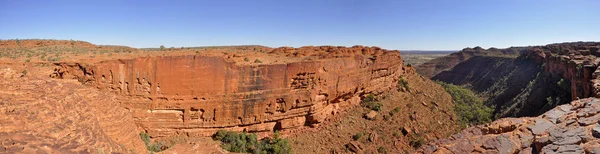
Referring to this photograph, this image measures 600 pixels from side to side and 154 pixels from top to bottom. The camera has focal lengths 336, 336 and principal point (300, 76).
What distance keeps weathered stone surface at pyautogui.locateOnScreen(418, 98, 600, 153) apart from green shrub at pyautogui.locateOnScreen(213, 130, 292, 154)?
12.5 metres

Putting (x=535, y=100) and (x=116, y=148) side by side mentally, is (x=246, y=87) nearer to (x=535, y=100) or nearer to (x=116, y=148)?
(x=116, y=148)

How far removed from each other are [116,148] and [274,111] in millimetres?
12723

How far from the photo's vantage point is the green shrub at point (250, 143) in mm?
21156

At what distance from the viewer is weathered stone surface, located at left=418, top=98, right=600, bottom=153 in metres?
7.57

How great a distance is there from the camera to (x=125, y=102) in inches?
739

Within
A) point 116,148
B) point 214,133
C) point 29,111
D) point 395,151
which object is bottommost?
point 395,151

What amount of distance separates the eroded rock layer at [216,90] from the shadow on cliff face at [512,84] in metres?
21.7

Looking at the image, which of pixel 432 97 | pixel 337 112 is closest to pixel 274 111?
pixel 337 112

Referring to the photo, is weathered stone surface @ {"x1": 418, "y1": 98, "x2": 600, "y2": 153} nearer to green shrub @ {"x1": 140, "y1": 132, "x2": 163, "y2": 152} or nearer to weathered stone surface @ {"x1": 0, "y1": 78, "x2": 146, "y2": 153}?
weathered stone surface @ {"x1": 0, "y1": 78, "x2": 146, "y2": 153}

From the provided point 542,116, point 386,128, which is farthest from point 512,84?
point 542,116

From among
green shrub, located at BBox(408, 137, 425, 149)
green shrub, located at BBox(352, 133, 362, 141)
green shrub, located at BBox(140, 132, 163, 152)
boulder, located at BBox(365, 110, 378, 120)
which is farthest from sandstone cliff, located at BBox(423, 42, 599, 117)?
green shrub, located at BBox(140, 132, 163, 152)

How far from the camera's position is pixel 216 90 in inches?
825

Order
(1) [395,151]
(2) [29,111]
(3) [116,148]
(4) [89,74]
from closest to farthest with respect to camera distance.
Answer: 1. (2) [29,111]
2. (3) [116,148]
3. (4) [89,74]
4. (1) [395,151]

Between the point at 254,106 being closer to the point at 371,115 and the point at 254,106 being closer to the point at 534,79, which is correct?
the point at 371,115
